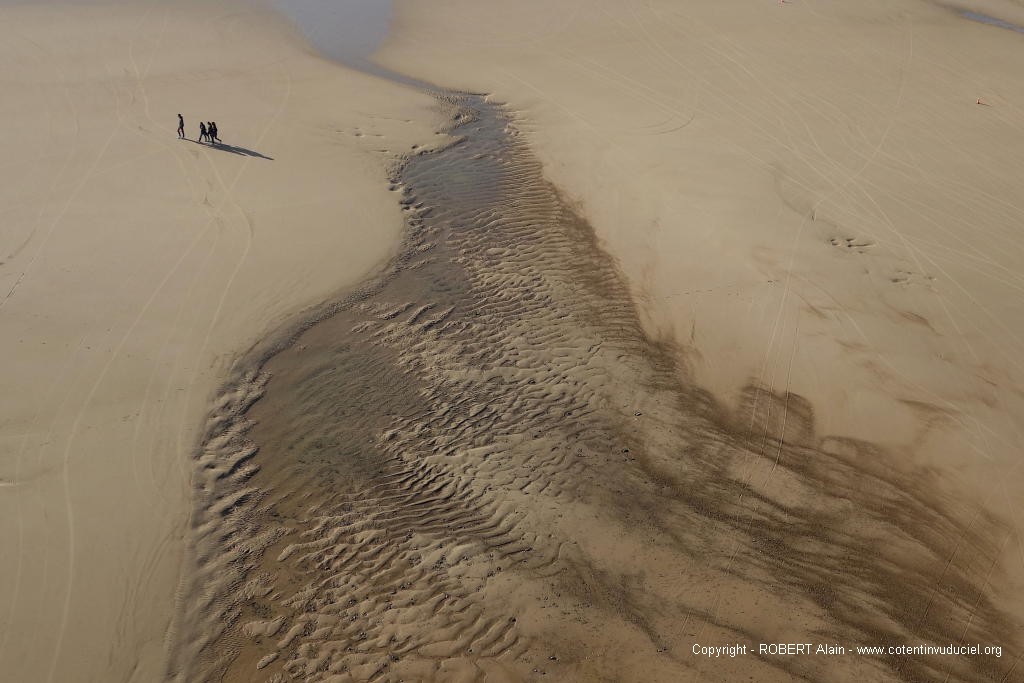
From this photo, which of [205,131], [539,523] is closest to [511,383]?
[539,523]

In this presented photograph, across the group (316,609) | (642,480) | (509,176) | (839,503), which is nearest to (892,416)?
(839,503)

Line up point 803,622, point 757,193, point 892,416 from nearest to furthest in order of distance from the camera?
point 803,622 < point 892,416 < point 757,193

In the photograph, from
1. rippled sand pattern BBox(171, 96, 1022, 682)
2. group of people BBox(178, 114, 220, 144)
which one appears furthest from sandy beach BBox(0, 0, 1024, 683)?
group of people BBox(178, 114, 220, 144)

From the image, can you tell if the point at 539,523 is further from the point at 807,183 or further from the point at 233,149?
the point at 233,149

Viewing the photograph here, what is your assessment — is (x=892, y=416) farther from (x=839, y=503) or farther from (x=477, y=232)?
(x=477, y=232)

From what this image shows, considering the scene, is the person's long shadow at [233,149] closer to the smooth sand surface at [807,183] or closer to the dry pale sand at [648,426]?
the dry pale sand at [648,426]

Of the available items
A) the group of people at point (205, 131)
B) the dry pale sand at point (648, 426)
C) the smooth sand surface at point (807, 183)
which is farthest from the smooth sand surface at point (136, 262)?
the smooth sand surface at point (807, 183)
